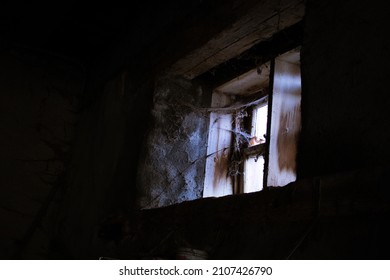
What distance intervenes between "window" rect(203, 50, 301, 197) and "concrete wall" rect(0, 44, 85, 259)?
1259 mm

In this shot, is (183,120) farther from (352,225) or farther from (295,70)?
(352,225)

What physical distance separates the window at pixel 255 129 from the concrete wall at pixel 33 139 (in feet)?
4.13

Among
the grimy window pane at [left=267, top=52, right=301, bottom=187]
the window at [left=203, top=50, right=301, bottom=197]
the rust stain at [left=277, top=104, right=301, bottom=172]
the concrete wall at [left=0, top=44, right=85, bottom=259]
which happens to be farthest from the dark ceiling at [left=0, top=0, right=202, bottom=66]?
the rust stain at [left=277, top=104, right=301, bottom=172]

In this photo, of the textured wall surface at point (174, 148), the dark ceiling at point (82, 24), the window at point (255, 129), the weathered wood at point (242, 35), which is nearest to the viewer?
the weathered wood at point (242, 35)

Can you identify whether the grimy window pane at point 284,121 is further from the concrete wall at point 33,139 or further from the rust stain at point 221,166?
the concrete wall at point 33,139

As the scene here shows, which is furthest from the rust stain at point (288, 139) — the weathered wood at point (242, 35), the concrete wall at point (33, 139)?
the concrete wall at point (33, 139)

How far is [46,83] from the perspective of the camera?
9.54 feet

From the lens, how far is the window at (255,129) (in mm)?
1597

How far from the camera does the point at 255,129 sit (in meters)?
1.98

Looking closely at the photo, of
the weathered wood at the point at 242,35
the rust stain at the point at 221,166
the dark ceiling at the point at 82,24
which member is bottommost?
the rust stain at the point at 221,166

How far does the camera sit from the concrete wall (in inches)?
103

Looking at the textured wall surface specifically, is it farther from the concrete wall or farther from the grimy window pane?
the concrete wall

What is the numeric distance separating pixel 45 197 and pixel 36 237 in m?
0.26
